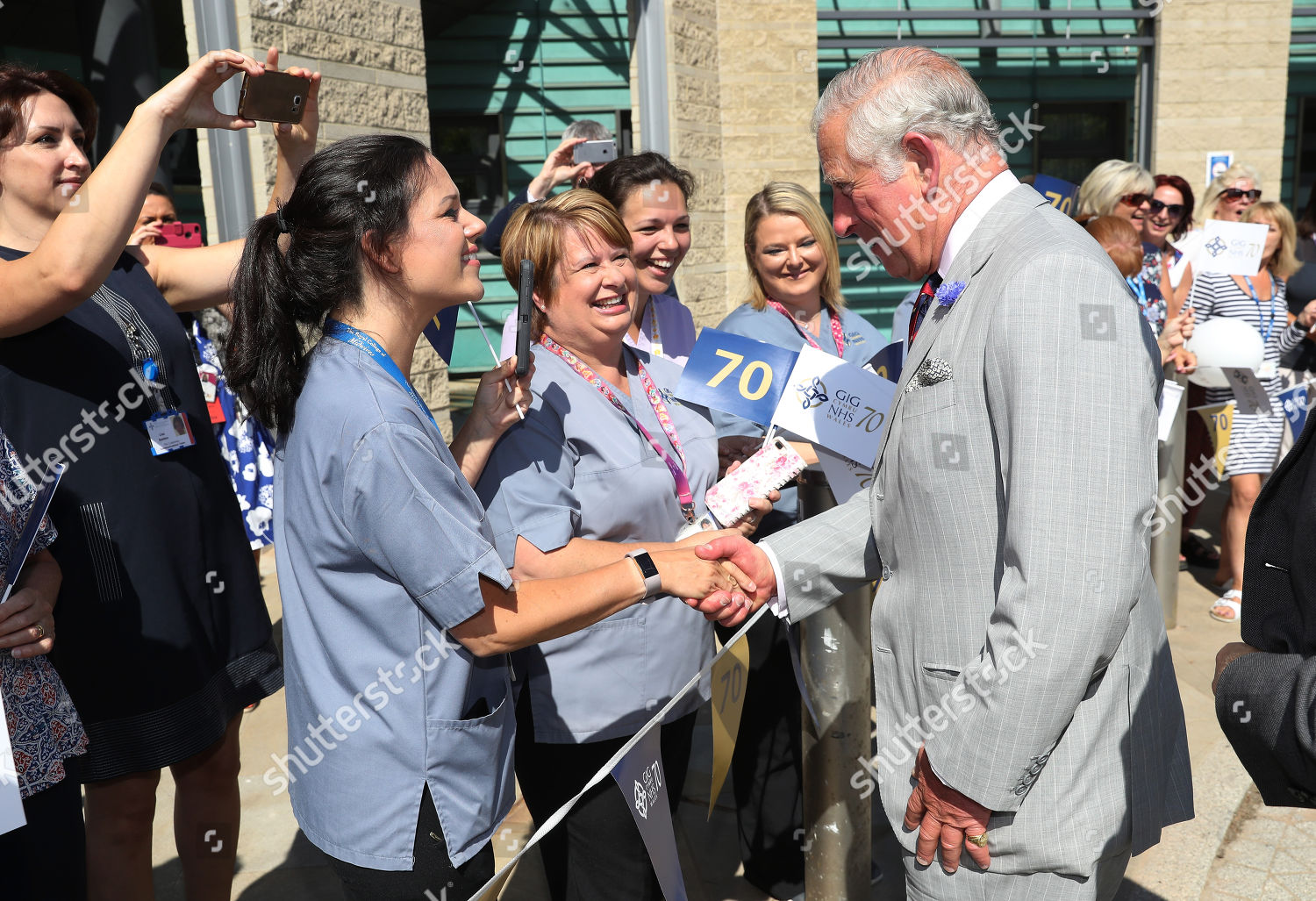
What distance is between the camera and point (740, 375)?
2727 millimetres

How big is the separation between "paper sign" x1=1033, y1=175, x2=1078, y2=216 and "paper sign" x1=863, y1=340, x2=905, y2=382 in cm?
200

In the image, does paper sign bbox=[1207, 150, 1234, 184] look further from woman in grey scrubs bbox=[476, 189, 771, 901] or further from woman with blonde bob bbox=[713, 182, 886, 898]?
woman in grey scrubs bbox=[476, 189, 771, 901]

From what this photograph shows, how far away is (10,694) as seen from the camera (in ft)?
6.16

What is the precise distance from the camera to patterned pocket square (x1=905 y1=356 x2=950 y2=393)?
178 cm

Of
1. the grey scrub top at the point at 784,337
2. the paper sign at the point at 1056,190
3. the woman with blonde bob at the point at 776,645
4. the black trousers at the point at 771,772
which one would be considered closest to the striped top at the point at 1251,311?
the paper sign at the point at 1056,190

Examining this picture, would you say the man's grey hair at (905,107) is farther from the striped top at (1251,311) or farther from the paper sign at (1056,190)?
the striped top at (1251,311)

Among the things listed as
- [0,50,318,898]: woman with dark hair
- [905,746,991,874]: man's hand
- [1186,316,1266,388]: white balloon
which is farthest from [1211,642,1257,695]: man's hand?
[1186,316,1266,388]: white balloon

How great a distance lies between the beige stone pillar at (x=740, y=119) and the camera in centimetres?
976

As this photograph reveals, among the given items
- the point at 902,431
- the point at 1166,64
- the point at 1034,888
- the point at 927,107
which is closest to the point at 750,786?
the point at 1034,888

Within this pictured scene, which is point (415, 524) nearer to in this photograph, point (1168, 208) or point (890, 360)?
point (890, 360)

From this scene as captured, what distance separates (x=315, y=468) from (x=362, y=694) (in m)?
0.42

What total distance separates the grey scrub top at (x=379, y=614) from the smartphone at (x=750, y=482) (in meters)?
0.90

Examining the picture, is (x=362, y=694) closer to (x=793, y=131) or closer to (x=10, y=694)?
(x=10, y=694)

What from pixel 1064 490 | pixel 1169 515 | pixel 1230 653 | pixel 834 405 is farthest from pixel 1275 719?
pixel 1169 515
